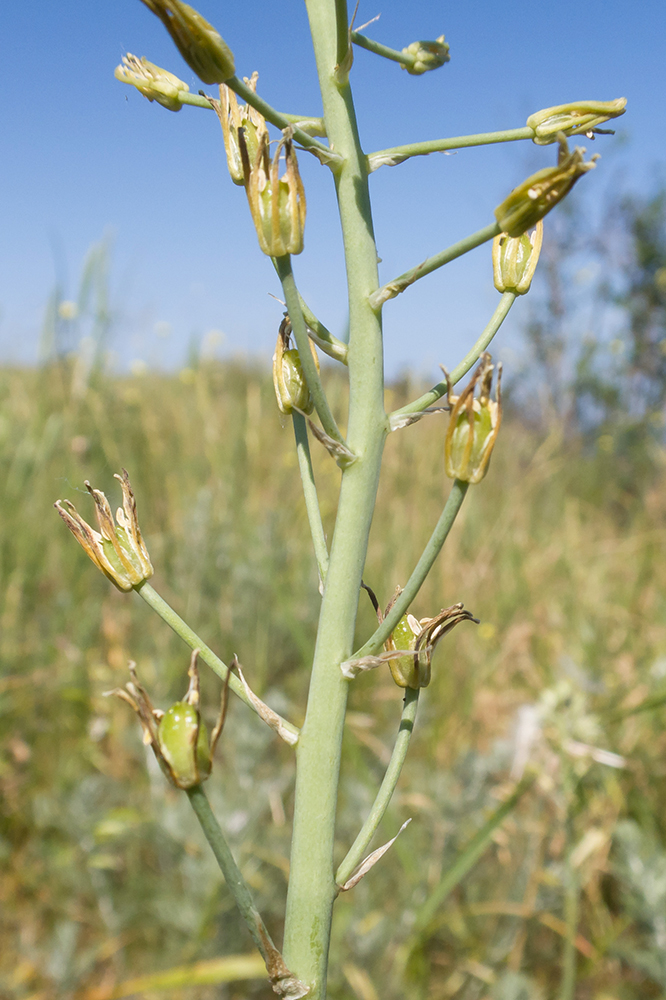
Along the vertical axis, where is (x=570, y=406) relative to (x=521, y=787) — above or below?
above

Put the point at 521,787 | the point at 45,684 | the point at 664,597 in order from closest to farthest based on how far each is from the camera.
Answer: the point at 521,787 < the point at 45,684 < the point at 664,597

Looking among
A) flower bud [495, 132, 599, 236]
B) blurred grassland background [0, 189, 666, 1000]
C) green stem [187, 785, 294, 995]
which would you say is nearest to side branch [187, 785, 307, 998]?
green stem [187, 785, 294, 995]

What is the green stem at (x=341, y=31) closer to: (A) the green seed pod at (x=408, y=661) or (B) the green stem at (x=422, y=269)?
(B) the green stem at (x=422, y=269)

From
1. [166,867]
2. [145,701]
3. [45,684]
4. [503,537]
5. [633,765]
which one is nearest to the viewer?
[145,701]

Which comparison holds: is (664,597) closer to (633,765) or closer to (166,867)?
(633,765)

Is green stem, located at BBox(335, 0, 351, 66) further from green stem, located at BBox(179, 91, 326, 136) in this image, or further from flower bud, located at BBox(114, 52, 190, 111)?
flower bud, located at BBox(114, 52, 190, 111)

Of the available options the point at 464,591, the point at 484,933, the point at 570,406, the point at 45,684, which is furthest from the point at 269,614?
the point at 570,406
